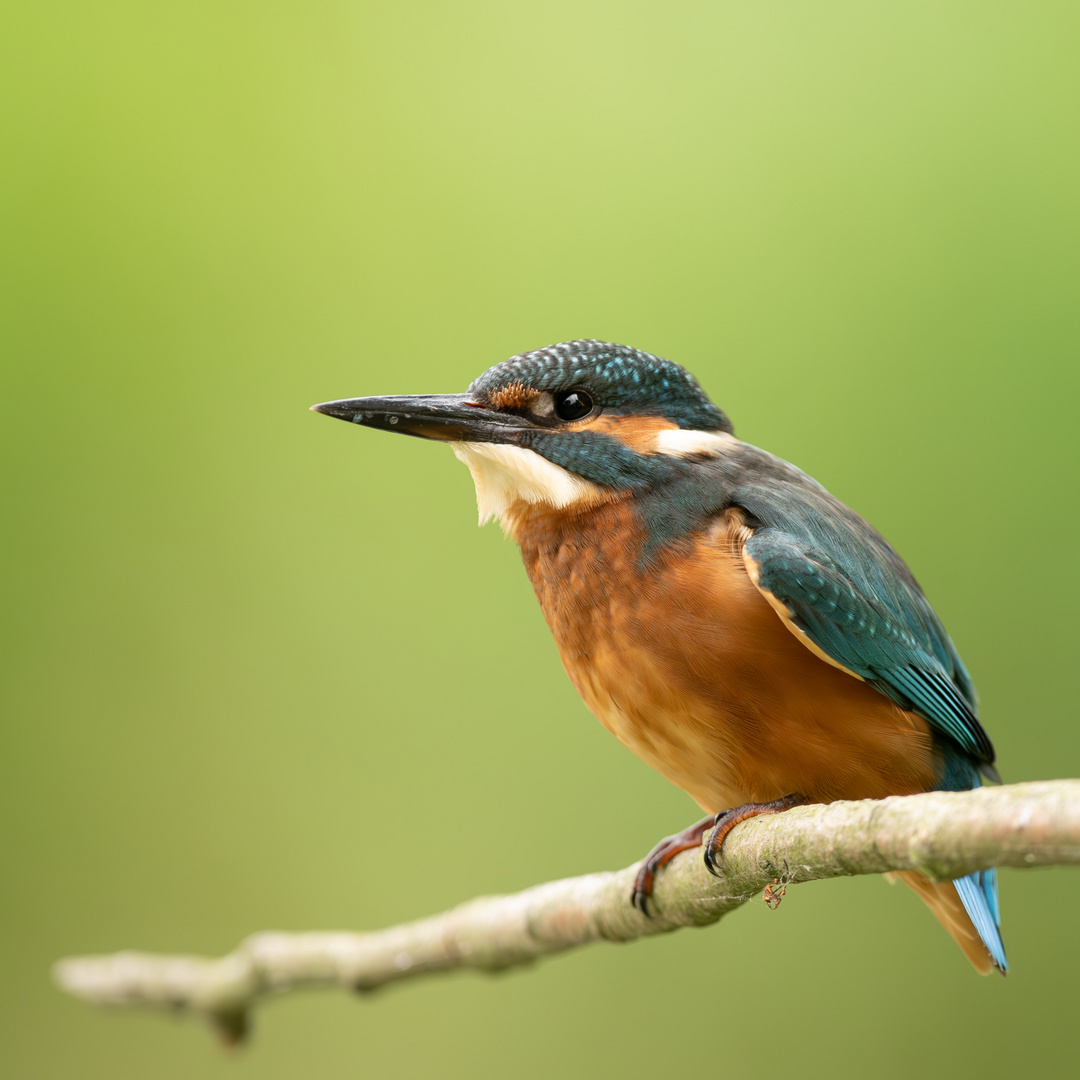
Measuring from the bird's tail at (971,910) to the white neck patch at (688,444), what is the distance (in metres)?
0.71

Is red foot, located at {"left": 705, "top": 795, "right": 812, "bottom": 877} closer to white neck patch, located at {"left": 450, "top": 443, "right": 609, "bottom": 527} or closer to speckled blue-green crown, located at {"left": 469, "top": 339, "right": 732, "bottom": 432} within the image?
white neck patch, located at {"left": 450, "top": 443, "right": 609, "bottom": 527}

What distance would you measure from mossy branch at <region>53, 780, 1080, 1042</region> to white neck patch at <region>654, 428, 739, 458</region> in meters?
0.60

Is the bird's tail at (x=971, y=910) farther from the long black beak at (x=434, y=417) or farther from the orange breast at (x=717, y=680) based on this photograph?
the long black beak at (x=434, y=417)

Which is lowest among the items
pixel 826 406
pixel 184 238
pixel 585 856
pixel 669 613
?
pixel 585 856

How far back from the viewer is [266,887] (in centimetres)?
352

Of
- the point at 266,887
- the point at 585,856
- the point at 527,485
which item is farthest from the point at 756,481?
the point at 266,887

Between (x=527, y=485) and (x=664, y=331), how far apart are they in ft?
6.12

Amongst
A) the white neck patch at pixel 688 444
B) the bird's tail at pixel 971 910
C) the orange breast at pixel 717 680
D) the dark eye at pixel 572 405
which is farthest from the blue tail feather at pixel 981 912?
the dark eye at pixel 572 405

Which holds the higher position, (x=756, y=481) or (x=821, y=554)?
(x=756, y=481)

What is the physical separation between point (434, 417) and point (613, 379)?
309 mm

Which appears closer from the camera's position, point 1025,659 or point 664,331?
point 1025,659

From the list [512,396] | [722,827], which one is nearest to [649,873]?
[722,827]

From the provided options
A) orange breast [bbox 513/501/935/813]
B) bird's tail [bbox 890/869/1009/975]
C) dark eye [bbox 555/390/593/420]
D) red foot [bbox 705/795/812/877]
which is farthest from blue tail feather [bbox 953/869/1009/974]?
dark eye [bbox 555/390/593/420]

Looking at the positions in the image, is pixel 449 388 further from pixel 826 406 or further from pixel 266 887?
pixel 266 887
